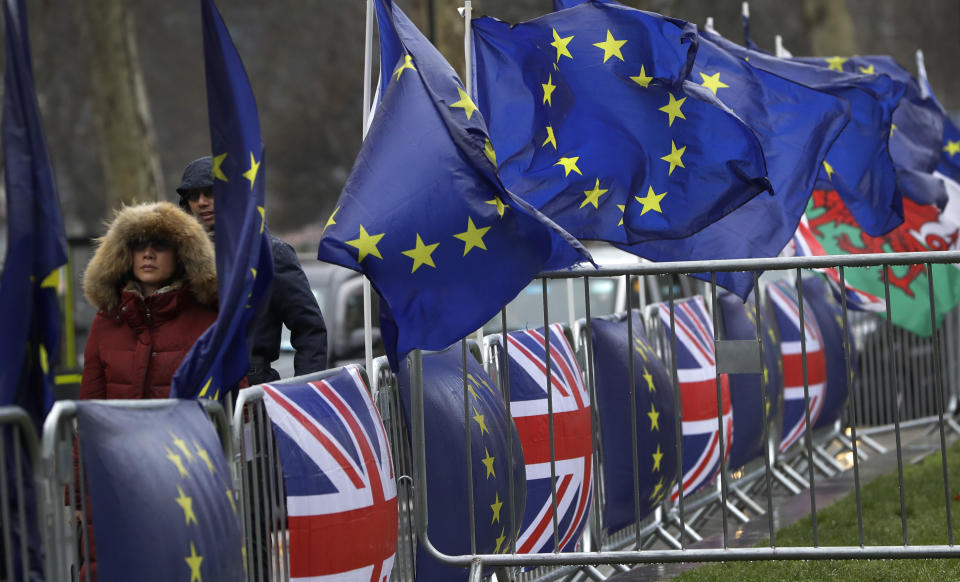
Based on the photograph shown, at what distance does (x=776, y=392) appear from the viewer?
9.50 meters

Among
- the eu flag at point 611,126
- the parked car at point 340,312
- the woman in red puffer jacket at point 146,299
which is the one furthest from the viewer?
the parked car at point 340,312

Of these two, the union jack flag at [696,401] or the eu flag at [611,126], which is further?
the union jack flag at [696,401]

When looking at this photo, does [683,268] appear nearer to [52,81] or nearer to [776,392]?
[776,392]

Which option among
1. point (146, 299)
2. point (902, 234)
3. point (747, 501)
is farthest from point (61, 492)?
point (902, 234)

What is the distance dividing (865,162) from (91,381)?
Answer: 5.81m

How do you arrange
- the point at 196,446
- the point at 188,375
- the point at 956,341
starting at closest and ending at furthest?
the point at 196,446
the point at 188,375
the point at 956,341

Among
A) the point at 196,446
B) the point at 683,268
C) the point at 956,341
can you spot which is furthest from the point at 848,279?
the point at 956,341

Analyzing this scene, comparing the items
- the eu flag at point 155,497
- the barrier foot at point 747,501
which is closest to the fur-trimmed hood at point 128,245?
the eu flag at point 155,497

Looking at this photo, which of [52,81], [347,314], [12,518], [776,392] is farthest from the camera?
[52,81]

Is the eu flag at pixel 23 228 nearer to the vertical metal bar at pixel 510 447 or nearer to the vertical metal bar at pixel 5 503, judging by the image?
the vertical metal bar at pixel 5 503

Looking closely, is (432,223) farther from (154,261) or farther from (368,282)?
(154,261)

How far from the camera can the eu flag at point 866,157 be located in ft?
32.1

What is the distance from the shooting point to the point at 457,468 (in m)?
5.84

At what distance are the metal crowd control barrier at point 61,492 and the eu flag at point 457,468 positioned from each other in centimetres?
192
